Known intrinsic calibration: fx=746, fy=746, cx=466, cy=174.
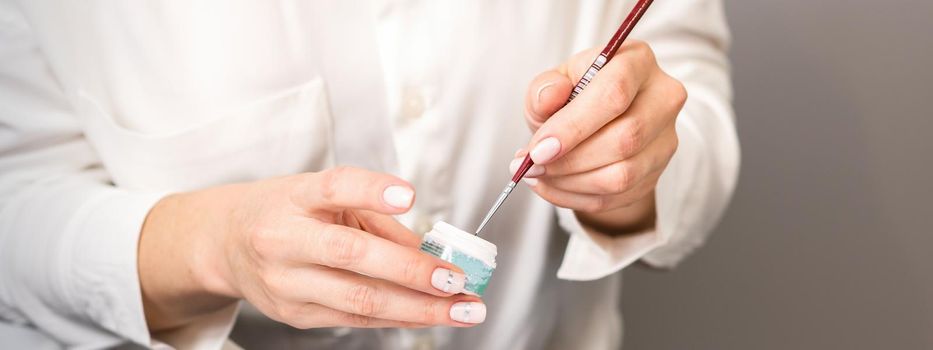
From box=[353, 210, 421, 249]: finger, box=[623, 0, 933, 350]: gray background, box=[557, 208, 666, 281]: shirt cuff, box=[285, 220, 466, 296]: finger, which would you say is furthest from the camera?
box=[623, 0, 933, 350]: gray background

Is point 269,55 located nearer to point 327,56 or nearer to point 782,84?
point 327,56

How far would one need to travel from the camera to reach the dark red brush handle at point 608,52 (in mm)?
533

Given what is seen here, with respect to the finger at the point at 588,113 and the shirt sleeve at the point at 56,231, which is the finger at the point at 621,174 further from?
the shirt sleeve at the point at 56,231

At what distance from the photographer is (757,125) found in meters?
1.05

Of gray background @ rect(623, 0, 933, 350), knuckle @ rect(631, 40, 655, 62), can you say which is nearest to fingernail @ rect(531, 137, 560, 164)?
knuckle @ rect(631, 40, 655, 62)

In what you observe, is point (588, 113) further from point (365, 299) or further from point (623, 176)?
point (365, 299)

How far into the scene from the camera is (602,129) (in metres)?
0.55

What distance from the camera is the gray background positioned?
97 cm

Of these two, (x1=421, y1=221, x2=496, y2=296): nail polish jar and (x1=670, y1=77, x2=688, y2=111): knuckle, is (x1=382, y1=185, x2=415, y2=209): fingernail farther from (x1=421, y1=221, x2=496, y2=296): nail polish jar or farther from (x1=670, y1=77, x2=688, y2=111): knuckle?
(x1=670, y1=77, x2=688, y2=111): knuckle

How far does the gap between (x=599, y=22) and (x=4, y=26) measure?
55 centimetres

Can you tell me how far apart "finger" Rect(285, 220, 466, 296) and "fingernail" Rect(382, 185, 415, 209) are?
26 millimetres

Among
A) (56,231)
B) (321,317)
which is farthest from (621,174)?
(56,231)

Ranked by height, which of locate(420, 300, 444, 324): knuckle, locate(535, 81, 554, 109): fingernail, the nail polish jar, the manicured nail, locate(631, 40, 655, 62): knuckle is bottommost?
locate(420, 300, 444, 324): knuckle

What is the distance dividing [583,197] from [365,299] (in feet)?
0.65
